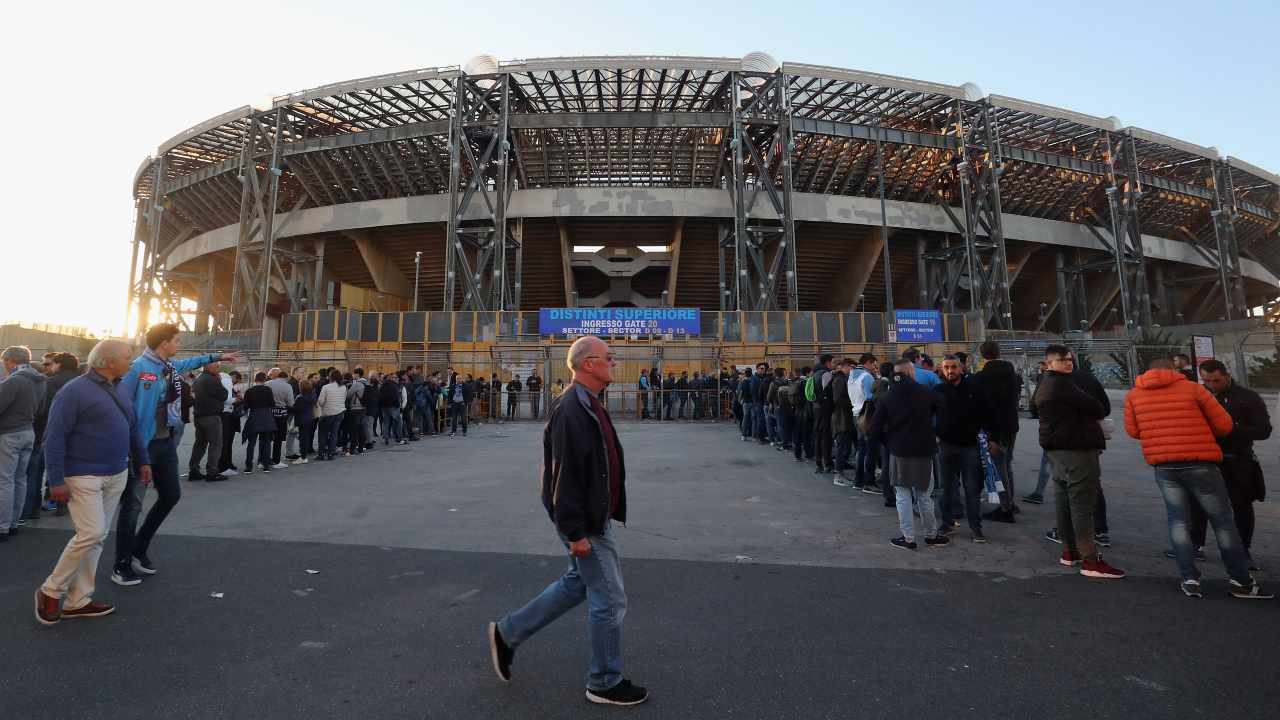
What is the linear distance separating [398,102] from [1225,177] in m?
51.6

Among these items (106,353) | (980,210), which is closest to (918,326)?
(980,210)

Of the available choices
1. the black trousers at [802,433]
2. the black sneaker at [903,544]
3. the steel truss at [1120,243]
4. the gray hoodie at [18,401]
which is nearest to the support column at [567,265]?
the black trousers at [802,433]

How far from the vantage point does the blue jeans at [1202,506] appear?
3398 mm

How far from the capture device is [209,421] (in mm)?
7742

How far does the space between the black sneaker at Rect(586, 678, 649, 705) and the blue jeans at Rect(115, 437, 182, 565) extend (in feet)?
11.4

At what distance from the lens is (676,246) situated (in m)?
31.0

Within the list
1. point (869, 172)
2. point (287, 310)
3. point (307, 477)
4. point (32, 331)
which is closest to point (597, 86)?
point (869, 172)

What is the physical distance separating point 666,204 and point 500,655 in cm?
2872

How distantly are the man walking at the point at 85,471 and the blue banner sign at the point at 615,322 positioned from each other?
1864 centimetres

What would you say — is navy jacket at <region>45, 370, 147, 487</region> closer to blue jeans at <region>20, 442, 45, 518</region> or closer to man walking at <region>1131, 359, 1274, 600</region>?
blue jeans at <region>20, 442, 45, 518</region>

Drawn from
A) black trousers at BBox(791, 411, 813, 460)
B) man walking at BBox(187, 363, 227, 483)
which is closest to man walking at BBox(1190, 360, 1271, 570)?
black trousers at BBox(791, 411, 813, 460)

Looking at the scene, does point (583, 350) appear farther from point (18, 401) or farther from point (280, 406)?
point (280, 406)

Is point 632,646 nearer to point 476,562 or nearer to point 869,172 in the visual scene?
point 476,562

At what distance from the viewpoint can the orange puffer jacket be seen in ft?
11.4
